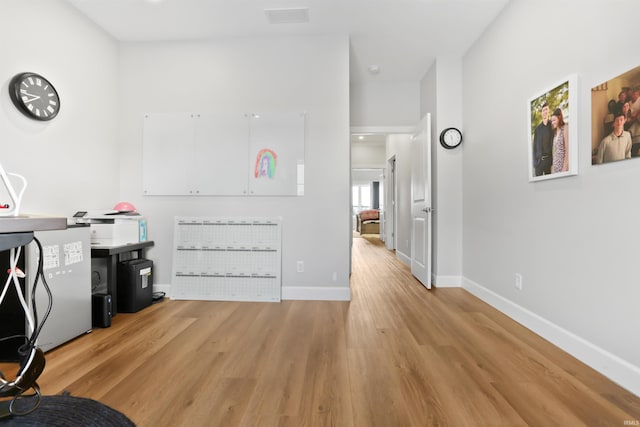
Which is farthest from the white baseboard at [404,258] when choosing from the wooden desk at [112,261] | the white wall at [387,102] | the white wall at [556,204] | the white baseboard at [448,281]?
the wooden desk at [112,261]

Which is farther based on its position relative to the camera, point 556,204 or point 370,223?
point 370,223

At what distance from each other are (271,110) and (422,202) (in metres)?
2.18

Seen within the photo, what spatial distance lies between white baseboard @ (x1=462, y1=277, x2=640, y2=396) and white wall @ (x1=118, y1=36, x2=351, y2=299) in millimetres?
1483

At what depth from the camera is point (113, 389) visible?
1.55 meters

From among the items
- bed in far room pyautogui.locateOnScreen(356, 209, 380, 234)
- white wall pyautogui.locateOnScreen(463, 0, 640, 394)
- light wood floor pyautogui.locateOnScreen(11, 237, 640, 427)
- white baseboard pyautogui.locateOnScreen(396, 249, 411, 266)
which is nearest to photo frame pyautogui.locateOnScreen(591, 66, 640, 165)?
white wall pyautogui.locateOnScreen(463, 0, 640, 394)

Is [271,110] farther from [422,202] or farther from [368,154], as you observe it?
[368,154]

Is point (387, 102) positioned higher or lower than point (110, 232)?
higher

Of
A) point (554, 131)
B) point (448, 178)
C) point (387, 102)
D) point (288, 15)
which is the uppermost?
point (288, 15)

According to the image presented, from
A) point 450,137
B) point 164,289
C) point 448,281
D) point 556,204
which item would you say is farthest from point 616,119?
point 164,289

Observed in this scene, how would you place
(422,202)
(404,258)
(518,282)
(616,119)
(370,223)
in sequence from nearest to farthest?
(616,119) → (518,282) → (422,202) → (404,258) → (370,223)

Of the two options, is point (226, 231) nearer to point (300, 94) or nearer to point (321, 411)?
point (300, 94)

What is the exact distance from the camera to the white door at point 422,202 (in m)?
3.58

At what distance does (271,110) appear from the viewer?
3207 mm

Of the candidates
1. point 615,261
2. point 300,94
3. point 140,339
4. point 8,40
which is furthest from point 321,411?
point 8,40
